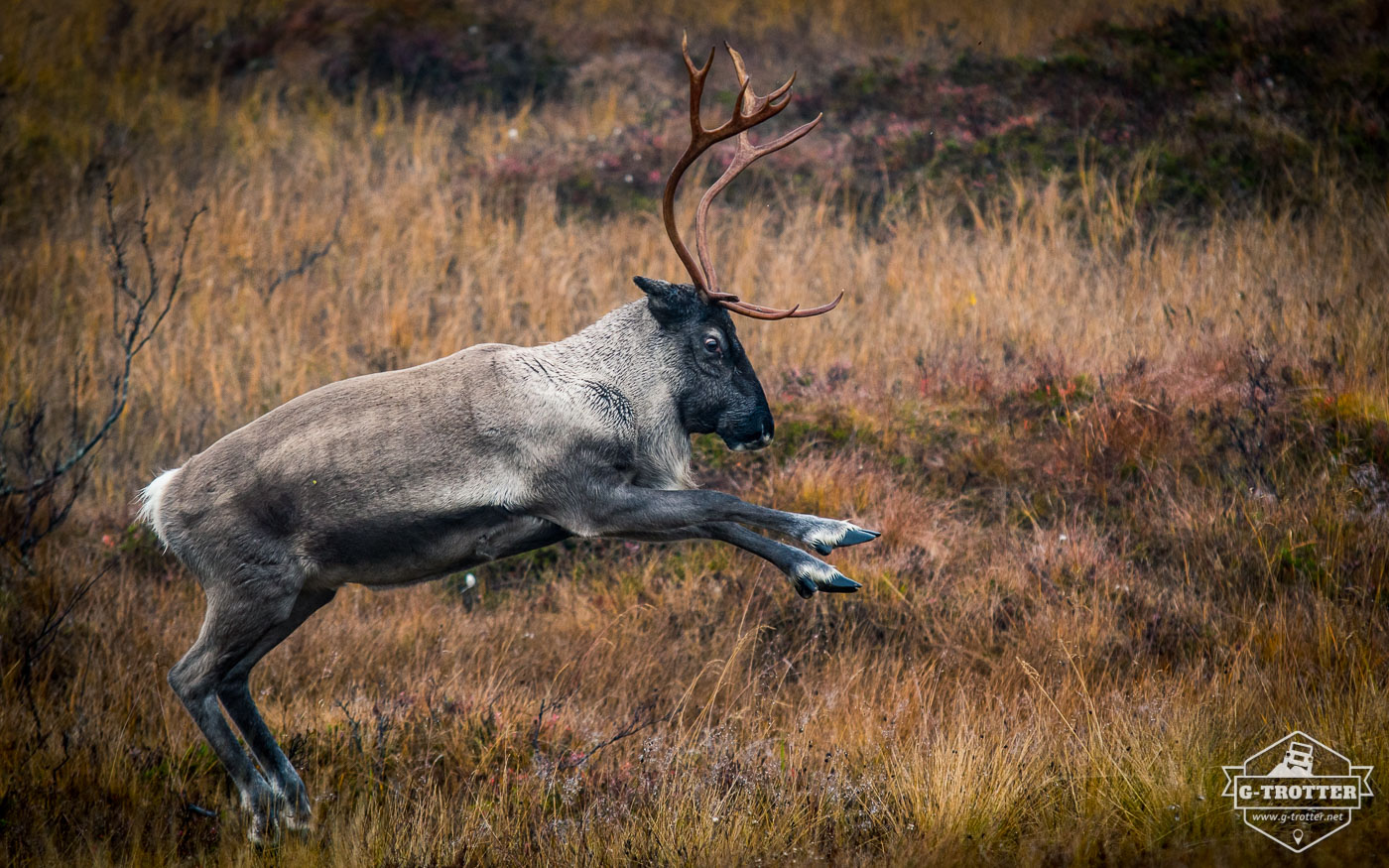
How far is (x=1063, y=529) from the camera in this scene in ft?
23.2

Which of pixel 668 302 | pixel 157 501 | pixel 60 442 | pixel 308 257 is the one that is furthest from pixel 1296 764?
pixel 308 257

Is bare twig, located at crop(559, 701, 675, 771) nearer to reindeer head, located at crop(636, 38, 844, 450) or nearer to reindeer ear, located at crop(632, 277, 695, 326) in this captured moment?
reindeer head, located at crop(636, 38, 844, 450)

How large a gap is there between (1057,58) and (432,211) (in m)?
7.22

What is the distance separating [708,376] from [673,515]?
839 millimetres

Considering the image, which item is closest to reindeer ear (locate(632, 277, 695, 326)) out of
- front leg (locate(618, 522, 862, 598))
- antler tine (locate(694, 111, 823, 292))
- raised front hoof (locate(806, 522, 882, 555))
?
antler tine (locate(694, 111, 823, 292))

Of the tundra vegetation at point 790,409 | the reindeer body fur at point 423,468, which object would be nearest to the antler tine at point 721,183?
the reindeer body fur at point 423,468

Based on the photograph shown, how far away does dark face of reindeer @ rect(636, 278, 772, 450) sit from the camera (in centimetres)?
527

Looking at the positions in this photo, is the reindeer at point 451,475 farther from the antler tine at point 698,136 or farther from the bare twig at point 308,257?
the bare twig at point 308,257

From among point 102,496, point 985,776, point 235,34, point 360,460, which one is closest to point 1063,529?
point 985,776

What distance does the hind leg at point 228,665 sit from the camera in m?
5.09

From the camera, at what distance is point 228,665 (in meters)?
5.20

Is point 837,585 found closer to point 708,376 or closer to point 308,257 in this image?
point 708,376

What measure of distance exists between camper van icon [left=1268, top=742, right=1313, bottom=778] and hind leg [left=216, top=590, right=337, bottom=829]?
4503 millimetres

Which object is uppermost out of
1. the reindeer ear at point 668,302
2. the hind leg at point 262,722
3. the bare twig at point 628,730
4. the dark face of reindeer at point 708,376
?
the reindeer ear at point 668,302
